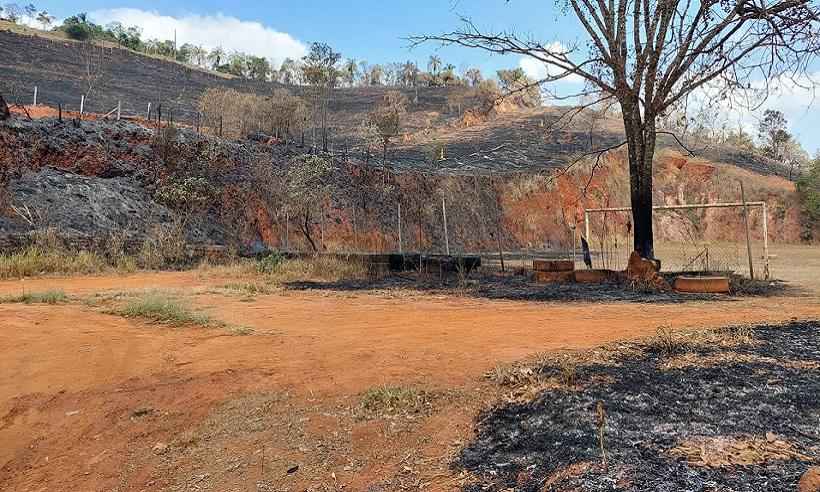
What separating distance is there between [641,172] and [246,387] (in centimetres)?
1058

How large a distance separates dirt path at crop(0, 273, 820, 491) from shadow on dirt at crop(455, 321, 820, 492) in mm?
368

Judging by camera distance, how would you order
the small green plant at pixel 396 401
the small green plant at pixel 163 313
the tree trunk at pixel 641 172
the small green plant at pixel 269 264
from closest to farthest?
the small green plant at pixel 396 401
the small green plant at pixel 163 313
the tree trunk at pixel 641 172
the small green plant at pixel 269 264

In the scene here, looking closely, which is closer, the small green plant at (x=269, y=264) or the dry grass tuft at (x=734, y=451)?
the dry grass tuft at (x=734, y=451)

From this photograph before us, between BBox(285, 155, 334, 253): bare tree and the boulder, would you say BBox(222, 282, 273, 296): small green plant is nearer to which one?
BBox(285, 155, 334, 253): bare tree

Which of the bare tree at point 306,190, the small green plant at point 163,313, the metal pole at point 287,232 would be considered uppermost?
the bare tree at point 306,190

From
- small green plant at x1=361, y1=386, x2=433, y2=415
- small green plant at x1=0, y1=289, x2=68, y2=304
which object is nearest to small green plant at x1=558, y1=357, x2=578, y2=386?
small green plant at x1=361, y1=386, x2=433, y2=415

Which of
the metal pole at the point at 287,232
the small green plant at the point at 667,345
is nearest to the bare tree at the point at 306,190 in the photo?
the metal pole at the point at 287,232

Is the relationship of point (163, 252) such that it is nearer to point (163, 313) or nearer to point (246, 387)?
point (163, 313)

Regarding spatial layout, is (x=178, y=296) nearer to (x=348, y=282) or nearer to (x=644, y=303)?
(x=348, y=282)

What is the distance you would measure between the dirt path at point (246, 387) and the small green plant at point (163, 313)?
11.0 inches

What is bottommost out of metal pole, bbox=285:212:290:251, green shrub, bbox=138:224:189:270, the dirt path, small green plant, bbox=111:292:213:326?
the dirt path

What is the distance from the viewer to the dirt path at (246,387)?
354cm

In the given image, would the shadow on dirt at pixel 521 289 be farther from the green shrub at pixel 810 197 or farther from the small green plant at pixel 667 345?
the green shrub at pixel 810 197

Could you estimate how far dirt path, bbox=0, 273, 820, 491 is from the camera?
3.54 meters
